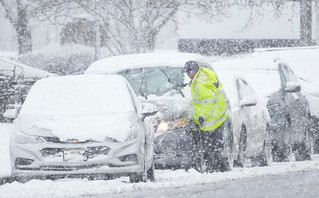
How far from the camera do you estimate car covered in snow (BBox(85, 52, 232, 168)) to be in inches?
449

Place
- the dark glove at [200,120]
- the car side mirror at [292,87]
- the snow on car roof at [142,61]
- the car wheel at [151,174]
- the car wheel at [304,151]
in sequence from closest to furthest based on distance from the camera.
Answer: the car wheel at [151,174]
the dark glove at [200,120]
the snow on car roof at [142,61]
the car side mirror at [292,87]
the car wheel at [304,151]

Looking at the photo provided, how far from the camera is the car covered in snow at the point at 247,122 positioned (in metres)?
13.0

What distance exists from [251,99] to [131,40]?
36.0ft

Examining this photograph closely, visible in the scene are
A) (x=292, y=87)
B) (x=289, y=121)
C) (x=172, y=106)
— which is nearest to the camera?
(x=172, y=106)

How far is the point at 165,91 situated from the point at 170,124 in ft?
3.06

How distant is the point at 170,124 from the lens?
37.4ft

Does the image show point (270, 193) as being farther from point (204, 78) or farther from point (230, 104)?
point (230, 104)

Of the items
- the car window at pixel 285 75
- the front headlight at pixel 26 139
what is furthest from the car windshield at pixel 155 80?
the car window at pixel 285 75

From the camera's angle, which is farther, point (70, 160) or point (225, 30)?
point (225, 30)

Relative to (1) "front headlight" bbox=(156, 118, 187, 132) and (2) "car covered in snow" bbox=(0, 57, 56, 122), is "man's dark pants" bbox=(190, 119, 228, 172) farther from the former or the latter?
(2) "car covered in snow" bbox=(0, 57, 56, 122)

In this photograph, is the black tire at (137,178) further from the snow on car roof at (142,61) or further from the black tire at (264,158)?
the black tire at (264,158)

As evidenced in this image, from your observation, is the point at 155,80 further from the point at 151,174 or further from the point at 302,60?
the point at 302,60

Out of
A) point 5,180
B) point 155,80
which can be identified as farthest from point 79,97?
point 155,80

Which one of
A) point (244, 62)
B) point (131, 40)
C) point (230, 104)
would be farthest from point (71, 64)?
point (230, 104)
